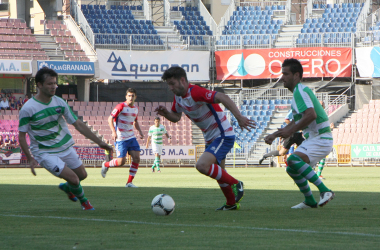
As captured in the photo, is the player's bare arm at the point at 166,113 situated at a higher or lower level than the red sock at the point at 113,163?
higher

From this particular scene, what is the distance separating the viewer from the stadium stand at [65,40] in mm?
35812

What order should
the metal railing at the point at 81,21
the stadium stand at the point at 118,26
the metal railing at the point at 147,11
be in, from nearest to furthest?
the metal railing at the point at 81,21 < the stadium stand at the point at 118,26 < the metal railing at the point at 147,11

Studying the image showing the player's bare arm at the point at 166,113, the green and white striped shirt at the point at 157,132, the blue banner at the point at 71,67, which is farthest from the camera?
the blue banner at the point at 71,67

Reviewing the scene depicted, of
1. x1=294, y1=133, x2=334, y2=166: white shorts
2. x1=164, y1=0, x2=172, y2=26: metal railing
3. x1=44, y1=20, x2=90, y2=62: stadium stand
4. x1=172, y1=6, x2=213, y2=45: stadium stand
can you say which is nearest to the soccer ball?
x1=294, y1=133, x2=334, y2=166: white shorts

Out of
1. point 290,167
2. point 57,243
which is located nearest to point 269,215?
point 290,167

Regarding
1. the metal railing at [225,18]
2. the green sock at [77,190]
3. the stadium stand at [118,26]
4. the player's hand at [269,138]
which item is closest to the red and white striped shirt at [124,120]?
the green sock at [77,190]

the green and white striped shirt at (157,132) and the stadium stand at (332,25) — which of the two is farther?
the stadium stand at (332,25)

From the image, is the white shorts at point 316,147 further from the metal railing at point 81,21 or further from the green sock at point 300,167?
the metal railing at point 81,21

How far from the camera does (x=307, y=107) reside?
7.43m

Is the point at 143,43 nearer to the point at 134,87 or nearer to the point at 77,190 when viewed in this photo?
the point at 134,87

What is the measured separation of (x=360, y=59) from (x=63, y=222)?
30547 millimetres

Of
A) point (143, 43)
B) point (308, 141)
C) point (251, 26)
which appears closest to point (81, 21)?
point (143, 43)

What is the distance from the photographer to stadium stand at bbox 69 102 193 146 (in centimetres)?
3238

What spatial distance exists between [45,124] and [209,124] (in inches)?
88.1
